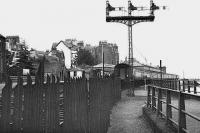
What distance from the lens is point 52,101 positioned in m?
6.07

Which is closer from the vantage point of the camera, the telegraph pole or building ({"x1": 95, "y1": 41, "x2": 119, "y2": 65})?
the telegraph pole

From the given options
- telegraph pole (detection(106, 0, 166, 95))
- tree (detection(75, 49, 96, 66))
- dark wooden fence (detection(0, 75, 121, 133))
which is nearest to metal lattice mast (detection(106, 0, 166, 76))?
telegraph pole (detection(106, 0, 166, 95))

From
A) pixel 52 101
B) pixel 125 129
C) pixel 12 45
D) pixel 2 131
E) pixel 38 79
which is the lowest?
pixel 125 129

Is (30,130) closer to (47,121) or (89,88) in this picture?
(47,121)

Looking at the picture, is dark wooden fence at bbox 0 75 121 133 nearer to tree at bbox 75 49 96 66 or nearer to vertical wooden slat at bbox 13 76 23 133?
vertical wooden slat at bbox 13 76 23 133

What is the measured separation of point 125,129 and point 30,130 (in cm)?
491

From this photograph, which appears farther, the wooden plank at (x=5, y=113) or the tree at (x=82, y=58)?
the tree at (x=82, y=58)

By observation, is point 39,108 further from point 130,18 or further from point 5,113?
point 130,18

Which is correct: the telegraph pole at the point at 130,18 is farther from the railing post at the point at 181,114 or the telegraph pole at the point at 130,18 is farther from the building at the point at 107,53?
the building at the point at 107,53

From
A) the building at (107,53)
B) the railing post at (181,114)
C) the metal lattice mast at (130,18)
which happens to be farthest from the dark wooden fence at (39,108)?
the building at (107,53)

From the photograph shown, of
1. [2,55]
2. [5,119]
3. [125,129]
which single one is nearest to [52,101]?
[5,119]

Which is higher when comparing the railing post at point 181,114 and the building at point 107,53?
the building at point 107,53

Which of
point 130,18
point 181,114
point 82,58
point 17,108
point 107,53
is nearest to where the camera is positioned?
point 17,108

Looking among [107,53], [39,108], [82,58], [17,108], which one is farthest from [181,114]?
[107,53]
